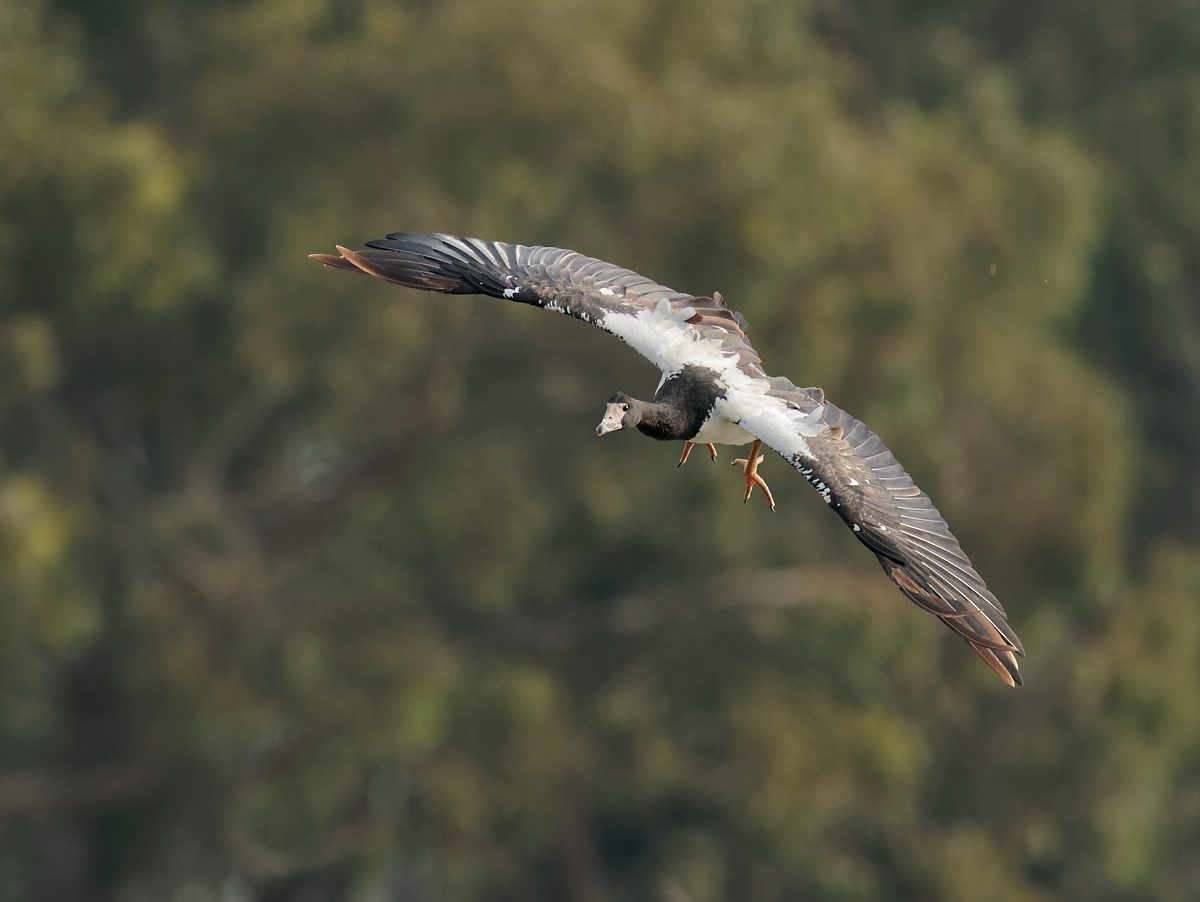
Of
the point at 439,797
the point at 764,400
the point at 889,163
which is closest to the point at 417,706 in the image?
the point at 439,797

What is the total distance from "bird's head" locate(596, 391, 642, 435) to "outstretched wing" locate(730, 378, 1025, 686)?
491 mm

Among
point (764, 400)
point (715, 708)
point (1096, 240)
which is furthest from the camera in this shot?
point (1096, 240)

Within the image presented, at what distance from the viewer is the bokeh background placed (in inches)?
988

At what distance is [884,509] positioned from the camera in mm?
12383

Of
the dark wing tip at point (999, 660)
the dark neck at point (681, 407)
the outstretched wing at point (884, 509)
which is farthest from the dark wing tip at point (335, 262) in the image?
the dark wing tip at point (999, 660)

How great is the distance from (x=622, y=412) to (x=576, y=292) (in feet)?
4.20

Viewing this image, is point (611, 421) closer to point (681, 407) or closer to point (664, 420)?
point (664, 420)

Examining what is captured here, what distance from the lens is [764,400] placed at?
13.0 m

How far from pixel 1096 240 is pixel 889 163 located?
Result: 22.8ft

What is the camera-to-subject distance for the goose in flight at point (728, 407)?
12.0 meters

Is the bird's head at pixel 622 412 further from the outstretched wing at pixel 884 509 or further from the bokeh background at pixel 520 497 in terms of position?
the bokeh background at pixel 520 497

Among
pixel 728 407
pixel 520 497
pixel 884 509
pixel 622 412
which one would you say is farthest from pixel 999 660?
pixel 520 497

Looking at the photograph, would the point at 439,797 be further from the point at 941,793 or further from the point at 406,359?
the point at 941,793

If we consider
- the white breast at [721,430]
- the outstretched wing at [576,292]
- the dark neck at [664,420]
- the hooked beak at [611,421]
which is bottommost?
the hooked beak at [611,421]
